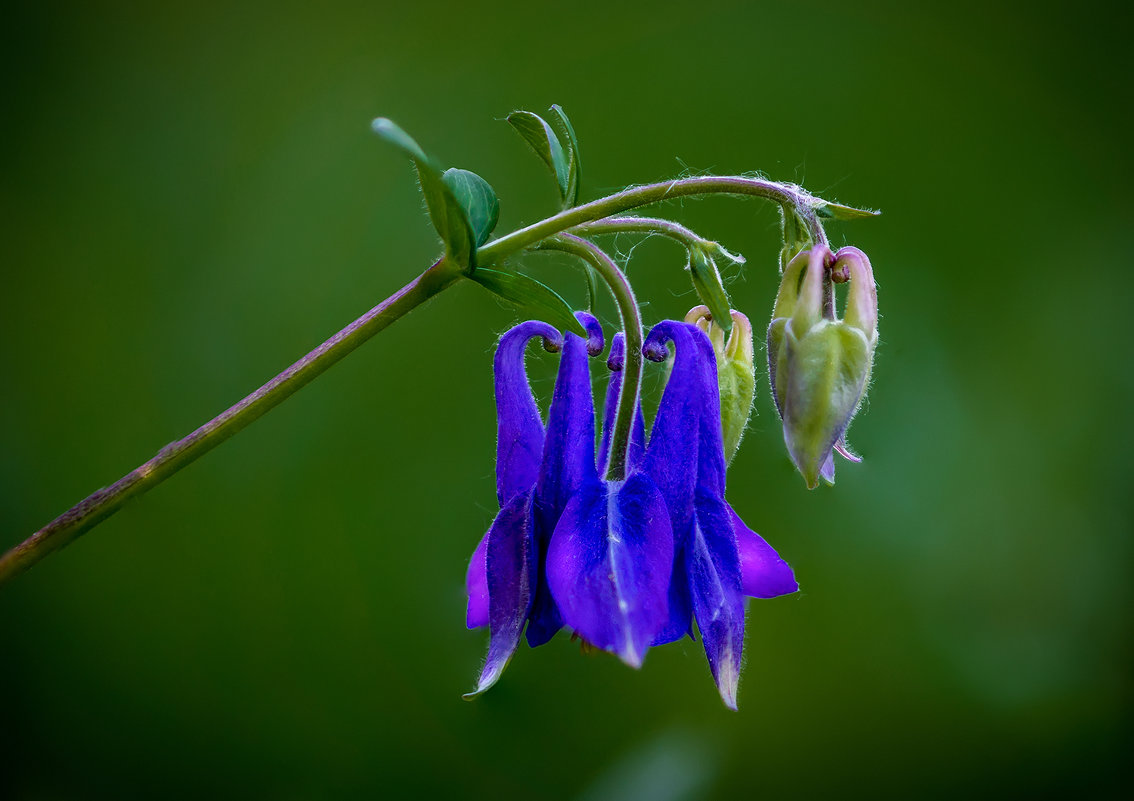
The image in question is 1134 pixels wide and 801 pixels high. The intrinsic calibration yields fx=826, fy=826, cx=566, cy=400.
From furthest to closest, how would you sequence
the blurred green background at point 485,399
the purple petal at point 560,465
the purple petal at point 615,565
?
the blurred green background at point 485,399
the purple petal at point 560,465
the purple petal at point 615,565

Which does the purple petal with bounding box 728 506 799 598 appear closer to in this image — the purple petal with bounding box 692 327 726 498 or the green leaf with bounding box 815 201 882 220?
the purple petal with bounding box 692 327 726 498

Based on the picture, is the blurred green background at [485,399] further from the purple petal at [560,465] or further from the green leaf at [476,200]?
the green leaf at [476,200]

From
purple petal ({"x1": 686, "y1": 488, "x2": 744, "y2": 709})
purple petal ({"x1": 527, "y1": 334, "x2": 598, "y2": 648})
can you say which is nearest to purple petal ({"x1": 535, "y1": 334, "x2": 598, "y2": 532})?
purple petal ({"x1": 527, "y1": 334, "x2": 598, "y2": 648})

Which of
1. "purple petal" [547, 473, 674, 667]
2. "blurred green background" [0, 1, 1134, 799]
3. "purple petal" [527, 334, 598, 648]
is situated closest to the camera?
"purple petal" [547, 473, 674, 667]

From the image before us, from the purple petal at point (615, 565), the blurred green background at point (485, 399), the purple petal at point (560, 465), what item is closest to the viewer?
the purple petal at point (615, 565)

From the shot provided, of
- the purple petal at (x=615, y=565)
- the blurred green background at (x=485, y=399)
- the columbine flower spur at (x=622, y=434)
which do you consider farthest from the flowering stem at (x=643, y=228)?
the blurred green background at (x=485, y=399)

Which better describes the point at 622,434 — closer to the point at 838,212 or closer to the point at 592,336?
the point at 592,336
